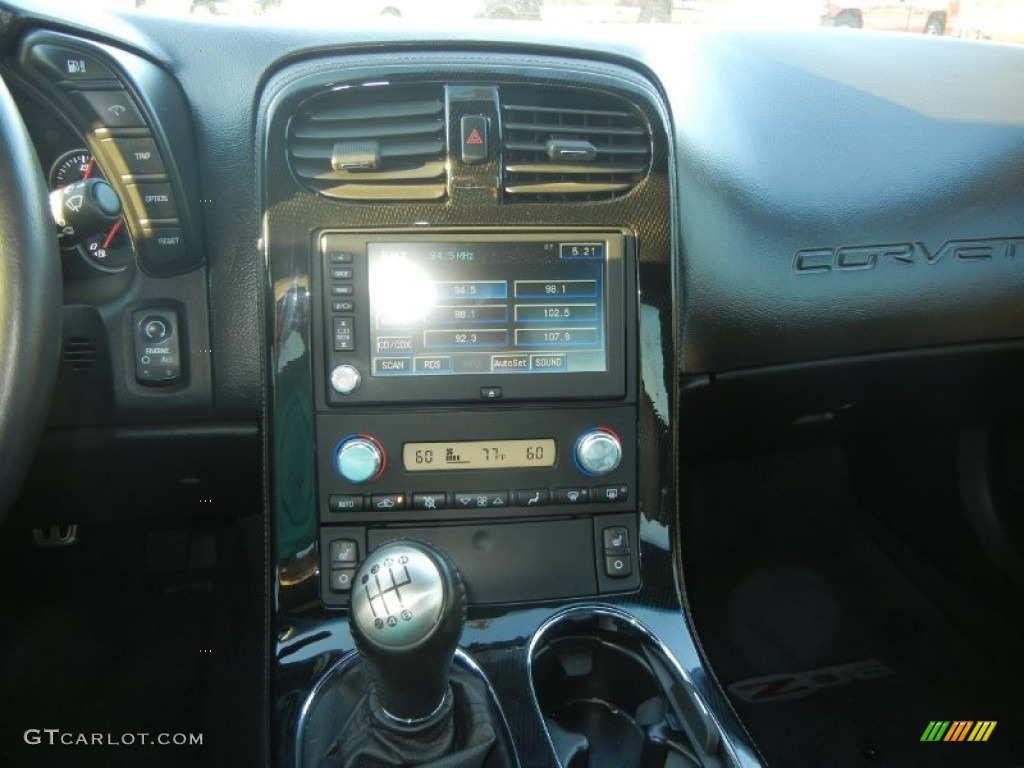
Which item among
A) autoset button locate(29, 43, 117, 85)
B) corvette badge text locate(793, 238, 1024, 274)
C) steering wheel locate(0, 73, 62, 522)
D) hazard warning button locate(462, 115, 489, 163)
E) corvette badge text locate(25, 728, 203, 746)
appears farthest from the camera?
corvette badge text locate(25, 728, 203, 746)

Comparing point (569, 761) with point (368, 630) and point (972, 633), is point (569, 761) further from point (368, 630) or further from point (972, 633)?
point (972, 633)

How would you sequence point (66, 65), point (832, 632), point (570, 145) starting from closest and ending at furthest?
1. point (66, 65)
2. point (570, 145)
3. point (832, 632)

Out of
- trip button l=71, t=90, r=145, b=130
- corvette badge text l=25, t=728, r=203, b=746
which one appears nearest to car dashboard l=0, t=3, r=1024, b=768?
trip button l=71, t=90, r=145, b=130

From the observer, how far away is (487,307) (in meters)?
1.33

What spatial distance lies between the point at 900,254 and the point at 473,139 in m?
0.80

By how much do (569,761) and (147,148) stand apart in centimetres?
100

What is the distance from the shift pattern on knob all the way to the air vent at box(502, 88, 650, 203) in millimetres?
609

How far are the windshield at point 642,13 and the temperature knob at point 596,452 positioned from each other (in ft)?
2.14

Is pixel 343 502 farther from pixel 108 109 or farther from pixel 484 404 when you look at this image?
pixel 108 109

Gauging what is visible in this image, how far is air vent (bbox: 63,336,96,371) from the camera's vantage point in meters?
1.39

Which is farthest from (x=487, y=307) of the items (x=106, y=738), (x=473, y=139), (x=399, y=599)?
(x=106, y=738)

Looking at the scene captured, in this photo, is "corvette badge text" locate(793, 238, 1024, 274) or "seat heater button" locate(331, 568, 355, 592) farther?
"corvette badge text" locate(793, 238, 1024, 274)

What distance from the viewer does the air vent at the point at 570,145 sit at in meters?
1.35

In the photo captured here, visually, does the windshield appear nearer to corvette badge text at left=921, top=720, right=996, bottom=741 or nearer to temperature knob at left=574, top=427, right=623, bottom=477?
temperature knob at left=574, top=427, right=623, bottom=477
